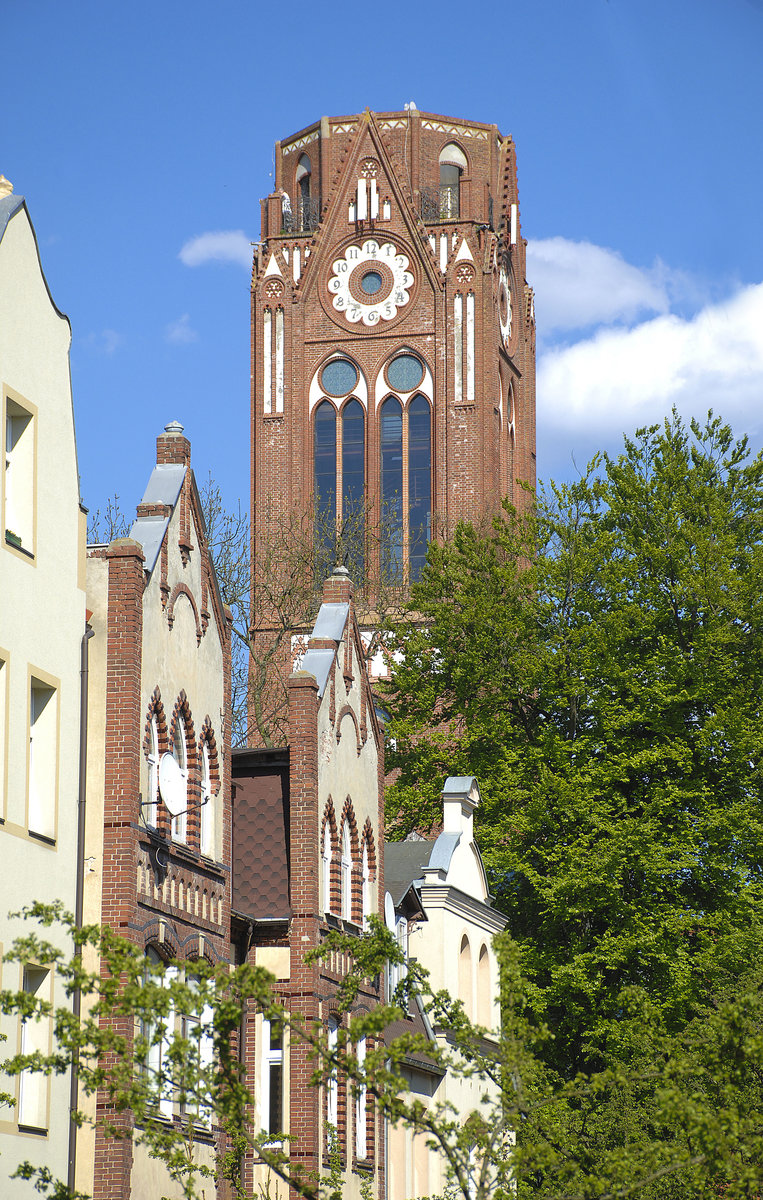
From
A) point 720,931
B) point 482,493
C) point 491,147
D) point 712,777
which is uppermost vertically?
point 491,147

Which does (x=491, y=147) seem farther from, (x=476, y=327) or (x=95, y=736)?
(x=95, y=736)

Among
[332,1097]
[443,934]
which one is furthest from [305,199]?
[332,1097]

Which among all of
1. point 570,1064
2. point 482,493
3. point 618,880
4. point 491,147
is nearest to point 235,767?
point 618,880

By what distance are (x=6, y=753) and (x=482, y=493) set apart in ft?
134

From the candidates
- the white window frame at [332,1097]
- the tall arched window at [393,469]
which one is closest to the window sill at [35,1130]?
the white window frame at [332,1097]

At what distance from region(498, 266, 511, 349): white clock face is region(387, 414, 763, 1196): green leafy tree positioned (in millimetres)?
22771

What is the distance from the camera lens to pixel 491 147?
65625mm

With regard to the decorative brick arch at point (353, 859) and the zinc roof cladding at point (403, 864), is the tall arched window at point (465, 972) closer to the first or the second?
the zinc roof cladding at point (403, 864)

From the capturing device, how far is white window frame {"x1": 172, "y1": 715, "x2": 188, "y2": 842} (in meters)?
22.1

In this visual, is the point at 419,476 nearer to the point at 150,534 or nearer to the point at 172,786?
the point at 150,534

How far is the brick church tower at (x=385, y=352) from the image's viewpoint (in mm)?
59469

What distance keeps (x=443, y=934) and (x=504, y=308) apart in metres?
37.5

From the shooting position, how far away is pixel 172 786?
22.0 meters

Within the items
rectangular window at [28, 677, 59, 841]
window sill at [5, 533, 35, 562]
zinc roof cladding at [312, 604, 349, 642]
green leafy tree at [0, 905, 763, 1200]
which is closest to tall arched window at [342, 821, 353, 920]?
zinc roof cladding at [312, 604, 349, 642]
